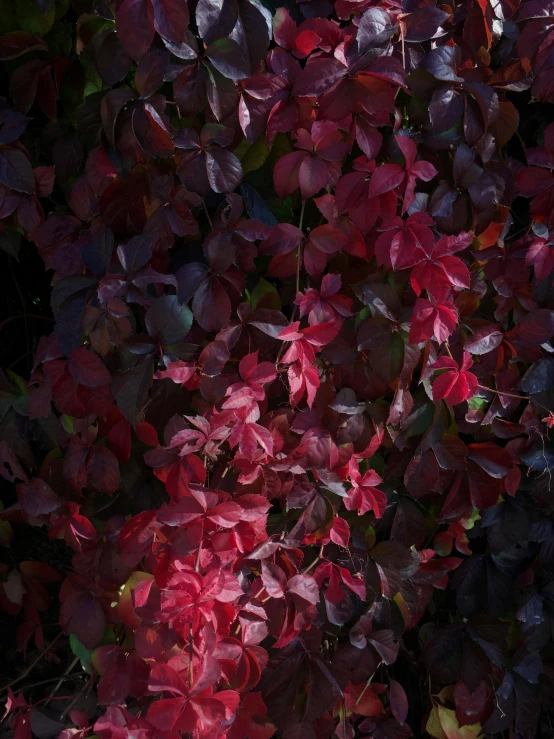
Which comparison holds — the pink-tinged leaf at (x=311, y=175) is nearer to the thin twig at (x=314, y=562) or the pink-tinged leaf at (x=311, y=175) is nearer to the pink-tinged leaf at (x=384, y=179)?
the pink-tinged leaf at (x=384, y=179)

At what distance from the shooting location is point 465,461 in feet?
4.61

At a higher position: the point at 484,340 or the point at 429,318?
the point at 429,318

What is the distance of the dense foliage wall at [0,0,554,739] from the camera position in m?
1.11

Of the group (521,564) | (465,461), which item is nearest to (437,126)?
(465,461)

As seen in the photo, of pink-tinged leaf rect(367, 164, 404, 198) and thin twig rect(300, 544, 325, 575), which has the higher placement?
pink-tinged leaf rect(367, 164, 404, 198)

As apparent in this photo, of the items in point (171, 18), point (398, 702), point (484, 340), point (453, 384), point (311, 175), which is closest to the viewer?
point (171, 18)

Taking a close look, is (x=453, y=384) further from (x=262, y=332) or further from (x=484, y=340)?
(x=262, y=332)

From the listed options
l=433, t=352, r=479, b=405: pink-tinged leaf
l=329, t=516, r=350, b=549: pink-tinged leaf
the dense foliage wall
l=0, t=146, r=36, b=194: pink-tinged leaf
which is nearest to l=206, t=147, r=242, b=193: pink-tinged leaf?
the dense foliage wall

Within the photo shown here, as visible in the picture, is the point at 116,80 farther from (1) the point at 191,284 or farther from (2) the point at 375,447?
(2) the point at 375,447

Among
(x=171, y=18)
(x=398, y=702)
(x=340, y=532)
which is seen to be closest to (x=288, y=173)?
(x=171, y=18)

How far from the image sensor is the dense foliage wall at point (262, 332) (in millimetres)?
1110

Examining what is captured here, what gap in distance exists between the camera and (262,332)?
1195 mm

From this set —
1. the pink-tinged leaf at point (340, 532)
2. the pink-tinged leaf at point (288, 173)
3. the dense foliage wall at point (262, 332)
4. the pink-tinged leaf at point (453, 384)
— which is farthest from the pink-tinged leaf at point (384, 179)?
the pink-tinged leaf at point (340, 532)

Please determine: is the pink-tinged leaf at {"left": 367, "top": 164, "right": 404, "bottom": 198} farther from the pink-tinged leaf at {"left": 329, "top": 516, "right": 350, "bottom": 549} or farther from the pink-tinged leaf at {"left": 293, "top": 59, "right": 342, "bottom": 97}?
the pink-tinged leaf at {"left": 329, "top": 516, "right": 350, "bottom": 549}
